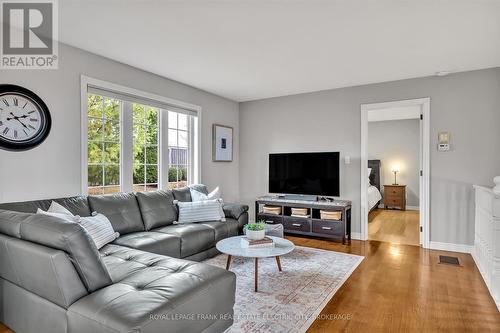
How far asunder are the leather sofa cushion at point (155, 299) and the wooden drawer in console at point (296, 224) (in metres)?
2.81

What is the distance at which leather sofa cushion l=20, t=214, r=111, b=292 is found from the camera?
5.13ft

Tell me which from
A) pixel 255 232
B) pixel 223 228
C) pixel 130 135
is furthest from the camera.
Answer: pixel 130 135

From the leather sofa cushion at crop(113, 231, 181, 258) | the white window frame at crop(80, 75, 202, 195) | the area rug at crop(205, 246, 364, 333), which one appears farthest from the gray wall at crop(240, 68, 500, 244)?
the leather sofa cushion at crop(113, 231, 181, 258)

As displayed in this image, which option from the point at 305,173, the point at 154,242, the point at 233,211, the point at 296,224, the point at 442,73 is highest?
the point at 442,73

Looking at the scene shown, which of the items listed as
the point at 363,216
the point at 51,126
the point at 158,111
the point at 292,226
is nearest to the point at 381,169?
the point at 363,216

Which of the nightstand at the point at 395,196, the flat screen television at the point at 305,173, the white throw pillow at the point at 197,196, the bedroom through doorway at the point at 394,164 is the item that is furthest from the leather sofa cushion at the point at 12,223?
the nightstand at the point at 395,196

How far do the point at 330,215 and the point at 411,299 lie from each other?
1.90 metres

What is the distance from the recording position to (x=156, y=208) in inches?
137

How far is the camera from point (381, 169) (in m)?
7.78

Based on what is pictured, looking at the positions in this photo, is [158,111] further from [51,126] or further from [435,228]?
[435,228]

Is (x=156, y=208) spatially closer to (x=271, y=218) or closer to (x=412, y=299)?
(x=271, y=218)

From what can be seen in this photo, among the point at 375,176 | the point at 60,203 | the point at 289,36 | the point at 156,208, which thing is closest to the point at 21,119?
the point at 60,203

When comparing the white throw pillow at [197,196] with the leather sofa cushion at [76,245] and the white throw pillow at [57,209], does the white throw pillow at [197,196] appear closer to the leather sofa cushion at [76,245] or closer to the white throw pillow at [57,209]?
the white throw pillow at [57,209]

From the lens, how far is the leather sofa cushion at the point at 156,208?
3.35 m
